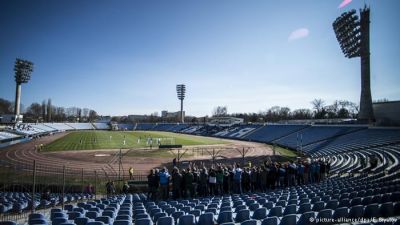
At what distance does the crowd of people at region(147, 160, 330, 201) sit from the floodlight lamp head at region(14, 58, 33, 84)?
109m

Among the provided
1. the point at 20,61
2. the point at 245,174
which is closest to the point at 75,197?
the point at 245,174

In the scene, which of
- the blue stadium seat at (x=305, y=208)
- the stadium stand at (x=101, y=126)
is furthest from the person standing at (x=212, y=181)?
the stadium stand at (x=101, y=126)

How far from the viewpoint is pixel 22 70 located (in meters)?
105

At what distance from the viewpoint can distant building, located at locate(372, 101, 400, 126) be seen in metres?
47.0

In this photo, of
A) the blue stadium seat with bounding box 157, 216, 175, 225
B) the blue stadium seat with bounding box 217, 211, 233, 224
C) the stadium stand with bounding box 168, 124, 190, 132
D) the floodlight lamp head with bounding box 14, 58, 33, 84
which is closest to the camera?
the blue stadium seat with bounding box 157, 216, 175, 225

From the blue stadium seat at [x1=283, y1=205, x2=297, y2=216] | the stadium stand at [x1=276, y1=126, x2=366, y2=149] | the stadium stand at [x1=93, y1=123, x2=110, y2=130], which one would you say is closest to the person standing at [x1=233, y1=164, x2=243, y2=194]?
the blue stadium seat at [x1=283, y1=205, x2=297, y2=216]

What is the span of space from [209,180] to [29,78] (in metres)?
114

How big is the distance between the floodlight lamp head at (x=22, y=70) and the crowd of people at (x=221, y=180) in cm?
10867

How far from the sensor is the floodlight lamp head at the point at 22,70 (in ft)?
341

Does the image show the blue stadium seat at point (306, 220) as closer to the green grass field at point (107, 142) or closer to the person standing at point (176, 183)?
the person standing at point (176, 183)

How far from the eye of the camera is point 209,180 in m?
16.4

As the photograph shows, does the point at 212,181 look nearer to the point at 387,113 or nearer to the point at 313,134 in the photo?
the point at 387,113

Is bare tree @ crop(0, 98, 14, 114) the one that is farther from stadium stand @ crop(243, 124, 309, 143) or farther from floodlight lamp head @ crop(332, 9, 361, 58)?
floodlight lamp head @ crop(332, 9, 361, 58)

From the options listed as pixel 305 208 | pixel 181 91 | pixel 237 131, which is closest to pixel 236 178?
pixel 305 208
